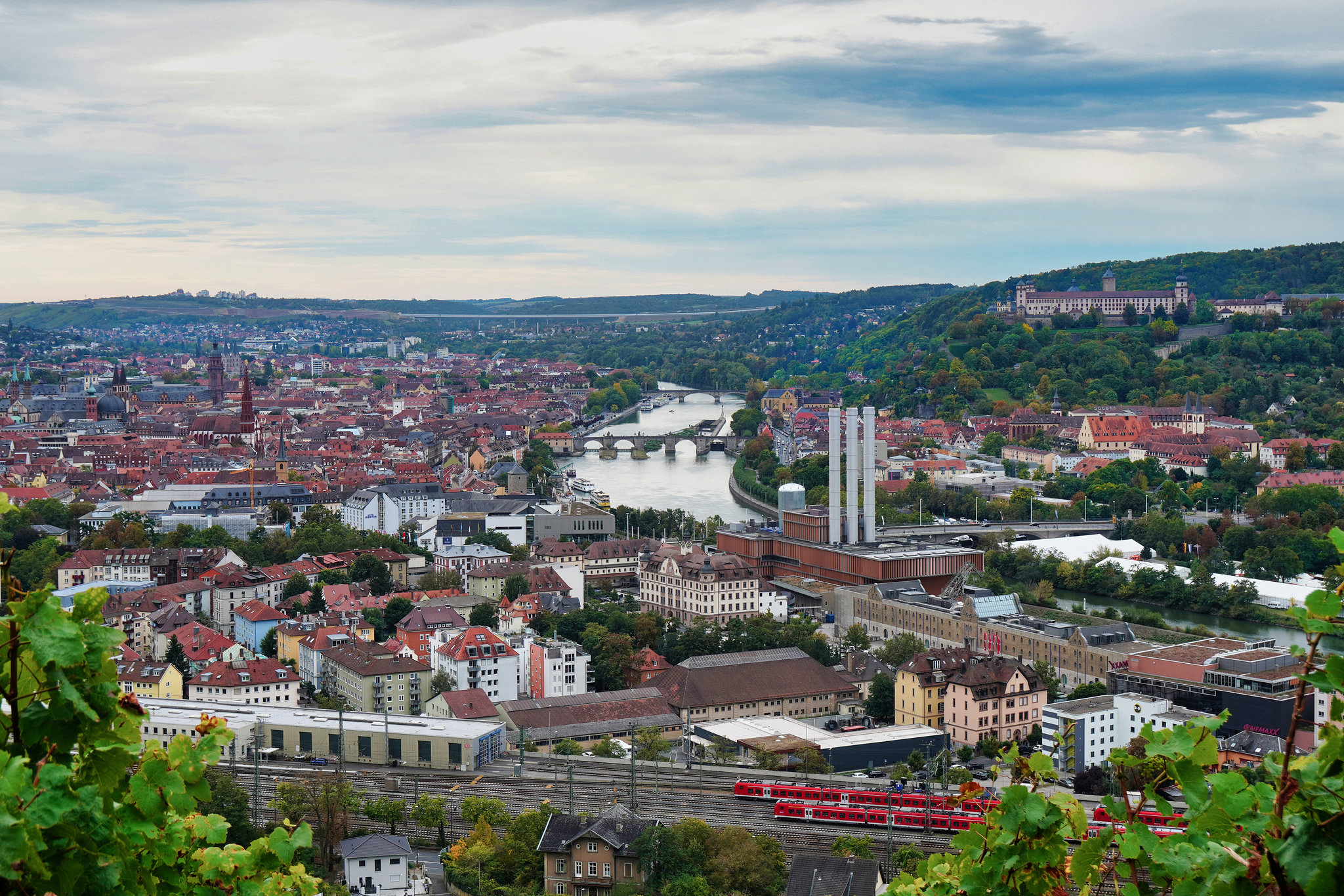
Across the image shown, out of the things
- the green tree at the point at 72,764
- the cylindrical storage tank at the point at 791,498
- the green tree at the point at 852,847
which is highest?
the green tree at the point at 72,764

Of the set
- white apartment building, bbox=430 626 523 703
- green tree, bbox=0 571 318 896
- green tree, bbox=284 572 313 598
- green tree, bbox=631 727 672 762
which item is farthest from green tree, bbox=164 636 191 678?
green tree, bbox=0 571 318 896

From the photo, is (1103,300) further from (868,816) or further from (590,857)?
(590,857)

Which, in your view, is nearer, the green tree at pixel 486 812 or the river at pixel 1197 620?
the green tree at pixel 486 812

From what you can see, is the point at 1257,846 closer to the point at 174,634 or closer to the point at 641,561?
the point at 174,634

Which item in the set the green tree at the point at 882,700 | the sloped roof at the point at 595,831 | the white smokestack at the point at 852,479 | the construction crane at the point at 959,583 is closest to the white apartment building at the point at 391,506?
the white smokestack at the point at 852,479

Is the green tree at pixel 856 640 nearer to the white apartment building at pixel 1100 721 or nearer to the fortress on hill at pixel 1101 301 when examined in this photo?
the white apartment building at pixel 1100 721

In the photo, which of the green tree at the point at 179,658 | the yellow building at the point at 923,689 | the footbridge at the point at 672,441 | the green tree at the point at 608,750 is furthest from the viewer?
the footbridge at the point at 672,441

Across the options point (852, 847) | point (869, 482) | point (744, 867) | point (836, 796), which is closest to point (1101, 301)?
point (869, 482)

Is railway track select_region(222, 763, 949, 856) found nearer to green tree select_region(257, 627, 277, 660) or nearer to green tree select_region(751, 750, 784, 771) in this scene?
green tree select_region(751, 750, 784, 771)
